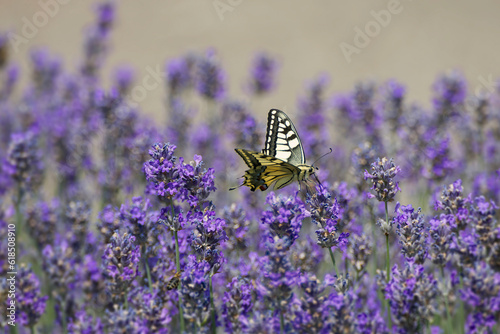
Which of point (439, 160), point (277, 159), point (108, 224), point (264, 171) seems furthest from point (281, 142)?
point (108, 224)

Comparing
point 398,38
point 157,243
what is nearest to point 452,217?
point 157,243

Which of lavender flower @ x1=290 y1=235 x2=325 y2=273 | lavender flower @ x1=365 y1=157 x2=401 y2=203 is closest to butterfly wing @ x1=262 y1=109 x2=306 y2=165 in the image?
lavender flower @ x1=290 y1=235 x2=325 y2=273

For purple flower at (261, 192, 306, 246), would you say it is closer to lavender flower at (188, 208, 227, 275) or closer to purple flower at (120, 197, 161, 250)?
lavender flower at (188, 208, 227, 275)

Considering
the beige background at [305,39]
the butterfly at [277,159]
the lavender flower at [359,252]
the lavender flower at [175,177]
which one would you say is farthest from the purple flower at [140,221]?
the beige background at [305,39]

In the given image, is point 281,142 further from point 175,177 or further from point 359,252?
point 175,177

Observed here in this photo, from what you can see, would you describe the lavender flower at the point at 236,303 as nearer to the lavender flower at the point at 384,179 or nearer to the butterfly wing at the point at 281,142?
the lavender flower at the point at 384,179

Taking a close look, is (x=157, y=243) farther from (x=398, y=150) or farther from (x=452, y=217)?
(x=398, y=150)
